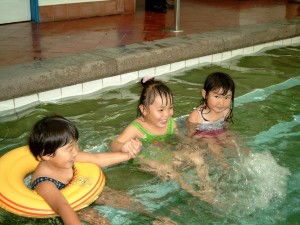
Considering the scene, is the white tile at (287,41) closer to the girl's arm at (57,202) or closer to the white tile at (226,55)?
the white tile at (226,55)

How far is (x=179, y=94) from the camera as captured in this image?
577 cm

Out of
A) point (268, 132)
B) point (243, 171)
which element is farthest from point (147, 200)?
point (268, 132)

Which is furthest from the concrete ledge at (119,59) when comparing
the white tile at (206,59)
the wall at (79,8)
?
the wall at (79,8)

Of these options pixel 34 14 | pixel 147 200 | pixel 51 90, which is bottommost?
pixel 147 200

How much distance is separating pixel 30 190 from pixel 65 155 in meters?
0.35

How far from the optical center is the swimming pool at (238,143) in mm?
3150

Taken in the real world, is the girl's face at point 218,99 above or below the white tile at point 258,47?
above

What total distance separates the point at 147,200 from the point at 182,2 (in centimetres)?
972

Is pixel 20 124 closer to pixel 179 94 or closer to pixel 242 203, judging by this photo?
pixel 179 94

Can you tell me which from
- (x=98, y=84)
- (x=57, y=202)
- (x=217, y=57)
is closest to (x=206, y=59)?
(x=217, y=57)

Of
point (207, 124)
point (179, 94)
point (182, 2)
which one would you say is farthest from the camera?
point (182, 2)

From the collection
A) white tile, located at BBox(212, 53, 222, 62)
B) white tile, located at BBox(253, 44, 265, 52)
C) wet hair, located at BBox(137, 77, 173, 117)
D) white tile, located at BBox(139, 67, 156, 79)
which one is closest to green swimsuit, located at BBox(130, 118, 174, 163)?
wet hair, located at BBox(137, 77, 173, 117)

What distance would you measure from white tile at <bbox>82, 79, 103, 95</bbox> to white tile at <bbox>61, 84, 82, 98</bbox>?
6 cm

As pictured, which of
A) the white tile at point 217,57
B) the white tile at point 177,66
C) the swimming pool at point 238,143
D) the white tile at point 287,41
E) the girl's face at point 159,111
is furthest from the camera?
the white tile at point 287,41
